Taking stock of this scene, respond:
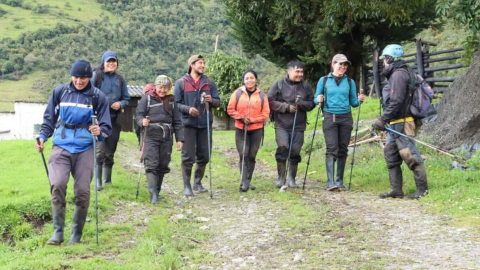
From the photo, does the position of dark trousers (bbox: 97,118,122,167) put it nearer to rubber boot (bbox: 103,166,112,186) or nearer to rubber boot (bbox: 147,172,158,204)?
rubber boot (bbox: 103,166,112,186)

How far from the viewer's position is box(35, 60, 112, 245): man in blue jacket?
6.85 metres

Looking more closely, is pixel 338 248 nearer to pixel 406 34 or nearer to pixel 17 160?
pixel 17 160

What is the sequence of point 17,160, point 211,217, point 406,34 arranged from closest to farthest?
point 211,217, point 17,160, point 406,34

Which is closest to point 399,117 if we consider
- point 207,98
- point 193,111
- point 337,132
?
point 337,132

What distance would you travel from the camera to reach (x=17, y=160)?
14797 mm

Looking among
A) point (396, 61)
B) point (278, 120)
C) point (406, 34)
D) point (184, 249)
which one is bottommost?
point (184, 249)

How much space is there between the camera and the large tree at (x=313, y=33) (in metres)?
18.5

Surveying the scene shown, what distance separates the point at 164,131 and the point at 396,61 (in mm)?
4122

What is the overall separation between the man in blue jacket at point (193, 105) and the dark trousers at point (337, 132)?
214cm

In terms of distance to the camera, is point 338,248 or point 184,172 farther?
point 184,172

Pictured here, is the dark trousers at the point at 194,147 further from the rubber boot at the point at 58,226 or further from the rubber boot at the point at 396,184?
the rubber boot at the point at 58,226

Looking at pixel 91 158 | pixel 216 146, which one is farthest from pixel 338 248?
pixel 216 146

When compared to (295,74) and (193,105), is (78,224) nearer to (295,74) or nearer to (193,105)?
(193,105)

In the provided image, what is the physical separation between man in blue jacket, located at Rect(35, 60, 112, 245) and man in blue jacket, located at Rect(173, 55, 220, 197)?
326cm
